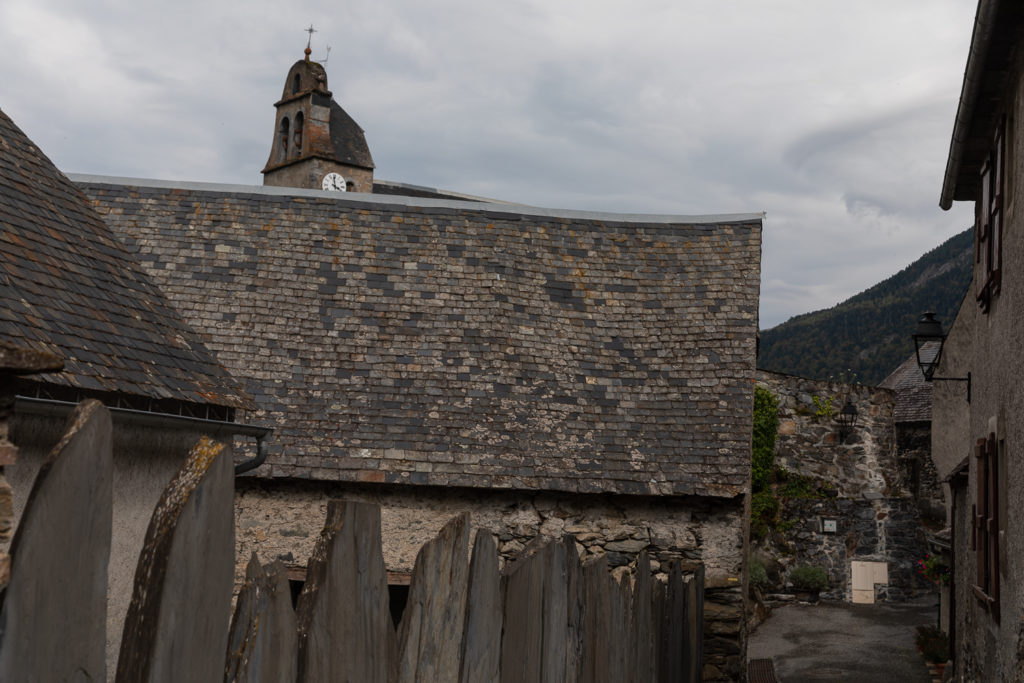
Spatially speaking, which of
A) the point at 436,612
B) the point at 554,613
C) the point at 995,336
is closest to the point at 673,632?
the point at 554,613

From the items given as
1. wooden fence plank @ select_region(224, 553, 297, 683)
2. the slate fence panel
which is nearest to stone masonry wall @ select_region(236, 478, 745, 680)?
the slate fence panel

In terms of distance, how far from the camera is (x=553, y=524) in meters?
10.0

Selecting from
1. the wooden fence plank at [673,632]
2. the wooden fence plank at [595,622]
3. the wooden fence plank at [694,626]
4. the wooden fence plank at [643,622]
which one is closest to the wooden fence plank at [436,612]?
the wooden fence plank at [595,622]

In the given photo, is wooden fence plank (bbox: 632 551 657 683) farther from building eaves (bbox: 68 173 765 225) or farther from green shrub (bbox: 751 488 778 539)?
green shrub (bbox: 751 488 778 539)

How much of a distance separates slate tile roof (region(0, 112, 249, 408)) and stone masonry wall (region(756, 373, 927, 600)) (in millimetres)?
15883

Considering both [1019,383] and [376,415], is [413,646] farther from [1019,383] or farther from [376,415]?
[376,415]

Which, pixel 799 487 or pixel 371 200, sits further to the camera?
pixel 799 487

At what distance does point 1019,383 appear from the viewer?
547 centimetres

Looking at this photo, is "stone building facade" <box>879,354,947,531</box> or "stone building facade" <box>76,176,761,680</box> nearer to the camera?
"stone building facade" <box>76,176,761,680</box>

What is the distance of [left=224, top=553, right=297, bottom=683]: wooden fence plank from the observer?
5.65 feet

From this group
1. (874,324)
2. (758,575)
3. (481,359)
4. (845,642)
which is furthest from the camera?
(874,324)

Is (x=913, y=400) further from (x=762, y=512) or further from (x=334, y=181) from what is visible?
(x=334, y=181)

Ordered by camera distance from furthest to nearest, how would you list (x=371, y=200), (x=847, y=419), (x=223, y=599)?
(x=847, y=419)
(x=371, y=200)
(x=223, y=599)

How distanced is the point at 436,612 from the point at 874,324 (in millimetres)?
60654
